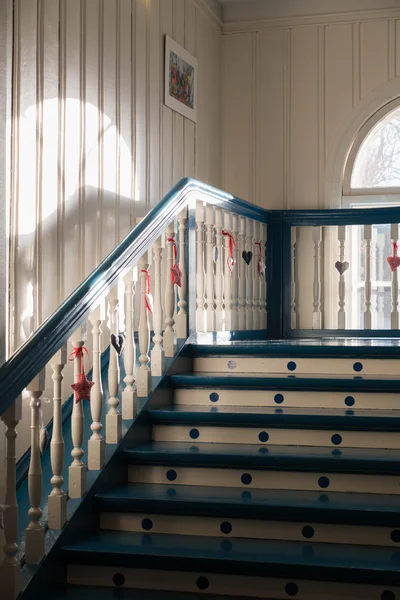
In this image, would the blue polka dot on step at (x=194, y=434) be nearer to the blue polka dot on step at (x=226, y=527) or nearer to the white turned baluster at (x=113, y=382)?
the white turned baluster at (x=113, y=382)

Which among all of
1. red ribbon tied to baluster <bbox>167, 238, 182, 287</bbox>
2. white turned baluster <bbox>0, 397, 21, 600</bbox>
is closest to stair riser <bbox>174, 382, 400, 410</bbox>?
red ribbon tied to baluster <bbox>167, 238, 182, 287</bbox>

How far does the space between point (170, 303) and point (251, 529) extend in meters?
1.37

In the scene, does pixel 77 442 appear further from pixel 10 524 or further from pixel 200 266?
pixel 200 266

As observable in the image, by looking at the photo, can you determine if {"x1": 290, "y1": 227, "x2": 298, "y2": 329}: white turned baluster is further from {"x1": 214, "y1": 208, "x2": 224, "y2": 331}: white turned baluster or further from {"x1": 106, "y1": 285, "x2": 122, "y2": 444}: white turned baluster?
{"x1": 106, "y1": 285, "x2": 122, "y2": 444}: white turned baluster

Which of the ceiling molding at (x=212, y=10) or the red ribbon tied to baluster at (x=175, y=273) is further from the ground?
the ceiling molding at (x=212, y=10)

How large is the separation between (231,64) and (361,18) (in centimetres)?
117

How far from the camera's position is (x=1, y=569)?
108 inches

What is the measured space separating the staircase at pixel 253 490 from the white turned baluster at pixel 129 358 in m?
0.10

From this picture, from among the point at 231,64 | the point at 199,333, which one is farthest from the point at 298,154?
the point at 199,333

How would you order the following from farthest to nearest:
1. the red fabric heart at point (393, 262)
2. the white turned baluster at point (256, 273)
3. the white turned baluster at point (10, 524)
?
the white turned baluster at point (256, 273), the red fabric heart at point (393, 262), the white turned baluster at point (10, 524)

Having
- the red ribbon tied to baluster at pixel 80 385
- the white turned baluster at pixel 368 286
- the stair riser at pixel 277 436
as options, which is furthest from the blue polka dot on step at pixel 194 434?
the white turned baluster at pixel 368 286

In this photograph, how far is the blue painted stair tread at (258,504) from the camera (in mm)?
3162

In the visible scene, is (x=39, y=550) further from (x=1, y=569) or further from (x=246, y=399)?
(x=246, y=399)

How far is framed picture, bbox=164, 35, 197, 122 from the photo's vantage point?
235 inches
